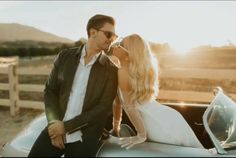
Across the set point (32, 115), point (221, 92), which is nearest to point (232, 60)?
point (32, 115)

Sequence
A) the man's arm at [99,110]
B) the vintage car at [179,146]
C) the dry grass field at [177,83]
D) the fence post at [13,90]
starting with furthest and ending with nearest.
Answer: the fence post at [13,90] → the dry grass field at [177,83] → the man's arm at [99,110] → the vintage car at [179,146]

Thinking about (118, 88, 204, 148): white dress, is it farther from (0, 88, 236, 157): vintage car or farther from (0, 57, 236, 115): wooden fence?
(0, 57, 236, 115): wooden fence

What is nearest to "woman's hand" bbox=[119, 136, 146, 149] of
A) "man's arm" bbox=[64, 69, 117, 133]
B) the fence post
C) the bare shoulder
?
"man's arm" bbox=[64, 69, 117, 133]

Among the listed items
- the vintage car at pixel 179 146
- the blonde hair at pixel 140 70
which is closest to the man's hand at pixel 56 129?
the vintage car at pixel 179 146

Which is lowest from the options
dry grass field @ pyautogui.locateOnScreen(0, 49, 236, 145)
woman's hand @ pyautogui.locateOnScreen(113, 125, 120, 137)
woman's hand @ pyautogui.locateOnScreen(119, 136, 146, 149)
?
dry grass field @ pyautogui.locateOnScreen(0, 49, 236, 145)

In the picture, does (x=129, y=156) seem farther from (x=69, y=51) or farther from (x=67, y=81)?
(x=69, y=51)

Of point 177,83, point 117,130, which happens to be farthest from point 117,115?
point 177,83

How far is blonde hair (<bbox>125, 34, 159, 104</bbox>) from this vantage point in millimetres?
3576

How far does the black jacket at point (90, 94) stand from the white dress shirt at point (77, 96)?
3 cm

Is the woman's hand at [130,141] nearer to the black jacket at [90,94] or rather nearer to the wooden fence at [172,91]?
the black jacket at [90,94]

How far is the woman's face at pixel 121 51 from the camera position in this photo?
3627 mm

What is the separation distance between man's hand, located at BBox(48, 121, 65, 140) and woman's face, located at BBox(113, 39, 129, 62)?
0.66 metres

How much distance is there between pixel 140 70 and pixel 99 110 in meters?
0.43

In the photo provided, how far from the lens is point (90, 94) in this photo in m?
3.53
